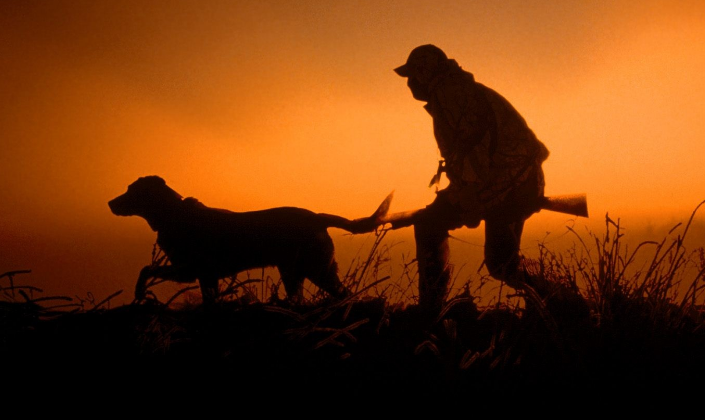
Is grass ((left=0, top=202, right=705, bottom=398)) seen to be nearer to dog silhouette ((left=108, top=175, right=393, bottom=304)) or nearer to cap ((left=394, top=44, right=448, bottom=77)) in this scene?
dog silhouette ((left=108, top=175, right=393, bottom=304))

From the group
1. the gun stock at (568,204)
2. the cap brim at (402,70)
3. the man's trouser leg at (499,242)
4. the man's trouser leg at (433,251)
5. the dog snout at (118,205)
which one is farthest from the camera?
the dog snout at (118,205)

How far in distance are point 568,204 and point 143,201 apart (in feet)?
12.8

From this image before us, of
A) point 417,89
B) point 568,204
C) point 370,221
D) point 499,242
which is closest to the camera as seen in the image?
point 499,242

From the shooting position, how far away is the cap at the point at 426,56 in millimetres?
3854

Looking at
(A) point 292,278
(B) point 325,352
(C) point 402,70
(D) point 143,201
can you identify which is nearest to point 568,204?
(C) point 402,70

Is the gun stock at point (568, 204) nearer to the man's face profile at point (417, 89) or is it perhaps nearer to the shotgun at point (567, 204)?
the shotgun at point (567, 204)

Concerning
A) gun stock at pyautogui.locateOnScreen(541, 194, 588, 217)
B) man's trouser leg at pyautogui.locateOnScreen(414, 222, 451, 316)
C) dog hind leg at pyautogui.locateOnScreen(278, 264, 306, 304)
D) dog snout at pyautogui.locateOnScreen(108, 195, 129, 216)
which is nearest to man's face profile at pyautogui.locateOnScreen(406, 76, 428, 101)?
man's trouser leg at pyautogui.locateOnScreen(414, 222, 451, 316)

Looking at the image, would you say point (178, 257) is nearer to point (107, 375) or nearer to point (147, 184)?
point (147, 184)

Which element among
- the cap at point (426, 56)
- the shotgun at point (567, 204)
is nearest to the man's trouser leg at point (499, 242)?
the shotgun at point (567, 204)

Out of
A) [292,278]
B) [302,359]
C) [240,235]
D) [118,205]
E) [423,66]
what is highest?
[423,66]

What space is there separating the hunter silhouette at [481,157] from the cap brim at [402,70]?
12 centimetres

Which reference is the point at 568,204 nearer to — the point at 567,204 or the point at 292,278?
the point at 567,204

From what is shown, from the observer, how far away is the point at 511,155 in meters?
3.56

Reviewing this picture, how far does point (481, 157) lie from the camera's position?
3.59 m
